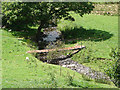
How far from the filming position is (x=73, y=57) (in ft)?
62.3

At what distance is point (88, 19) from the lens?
99.7 ft

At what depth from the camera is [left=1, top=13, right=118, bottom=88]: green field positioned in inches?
450

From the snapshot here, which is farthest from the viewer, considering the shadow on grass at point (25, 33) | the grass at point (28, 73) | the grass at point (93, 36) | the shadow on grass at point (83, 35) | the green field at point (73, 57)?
the shadow on grass at point (25, 33)

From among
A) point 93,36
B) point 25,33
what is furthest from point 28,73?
point 25,33

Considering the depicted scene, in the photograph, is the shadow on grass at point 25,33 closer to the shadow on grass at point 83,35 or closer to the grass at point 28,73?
the grass at point 28,73

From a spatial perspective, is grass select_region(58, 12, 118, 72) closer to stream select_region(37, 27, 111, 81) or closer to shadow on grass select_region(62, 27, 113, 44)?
shadow on grass select_region(62, 27, 113, 44)

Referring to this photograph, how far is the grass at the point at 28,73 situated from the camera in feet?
36.2

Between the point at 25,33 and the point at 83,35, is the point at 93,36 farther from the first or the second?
the point at 25,33

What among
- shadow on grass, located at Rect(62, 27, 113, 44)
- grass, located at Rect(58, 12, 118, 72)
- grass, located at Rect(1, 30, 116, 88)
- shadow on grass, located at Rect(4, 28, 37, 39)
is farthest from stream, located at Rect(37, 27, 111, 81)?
shadow on grass, located at Rect(4, 28, 37, 39)

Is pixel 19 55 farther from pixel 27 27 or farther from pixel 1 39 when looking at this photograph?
pixel 27 27

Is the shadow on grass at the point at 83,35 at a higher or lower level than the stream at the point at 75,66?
higher

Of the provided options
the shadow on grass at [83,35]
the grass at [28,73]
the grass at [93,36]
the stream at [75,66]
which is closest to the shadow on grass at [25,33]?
the grass at [28,73]

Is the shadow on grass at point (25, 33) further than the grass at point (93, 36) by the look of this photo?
Yes

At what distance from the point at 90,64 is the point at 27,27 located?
40.4 ft
